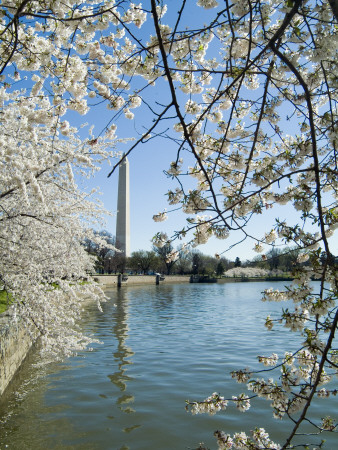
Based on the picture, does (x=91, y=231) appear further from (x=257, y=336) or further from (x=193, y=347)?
(x=257, y=336)

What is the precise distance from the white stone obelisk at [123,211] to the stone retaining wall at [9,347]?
123ft

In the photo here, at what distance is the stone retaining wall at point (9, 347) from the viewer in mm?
6188

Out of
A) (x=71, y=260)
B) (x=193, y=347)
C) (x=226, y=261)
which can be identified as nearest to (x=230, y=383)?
(x=193, y=347)

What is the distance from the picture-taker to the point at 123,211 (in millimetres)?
47312

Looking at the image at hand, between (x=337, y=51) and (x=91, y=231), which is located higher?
(x=337, y=51)

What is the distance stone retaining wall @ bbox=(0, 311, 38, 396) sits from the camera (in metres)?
6.19

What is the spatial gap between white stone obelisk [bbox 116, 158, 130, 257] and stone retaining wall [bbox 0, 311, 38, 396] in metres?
37.5

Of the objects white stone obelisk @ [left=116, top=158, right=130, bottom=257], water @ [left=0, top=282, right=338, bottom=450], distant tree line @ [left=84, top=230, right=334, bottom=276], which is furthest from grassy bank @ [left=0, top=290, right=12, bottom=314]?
white stone obelisk @ [left=116, top=158, right=130, bottom=257]

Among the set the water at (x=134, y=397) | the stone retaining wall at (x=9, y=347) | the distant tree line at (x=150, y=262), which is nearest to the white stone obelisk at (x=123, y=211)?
the distant tree line at (x=150, y=262)

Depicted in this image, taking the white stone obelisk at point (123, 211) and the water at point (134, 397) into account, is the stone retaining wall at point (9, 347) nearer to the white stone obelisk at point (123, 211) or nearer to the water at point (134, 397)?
the water at point (134, 397)

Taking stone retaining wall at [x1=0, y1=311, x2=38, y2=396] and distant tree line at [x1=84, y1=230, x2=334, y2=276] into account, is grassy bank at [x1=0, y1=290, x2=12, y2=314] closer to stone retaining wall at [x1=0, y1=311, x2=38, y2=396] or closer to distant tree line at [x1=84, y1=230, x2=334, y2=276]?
stone retaining wall at [x1=0, y1=311, x2=38, y2=396]

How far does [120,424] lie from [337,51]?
17.6 feet

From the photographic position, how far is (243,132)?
4.75 meters

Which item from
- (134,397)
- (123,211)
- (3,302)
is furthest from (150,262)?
(134,397)
